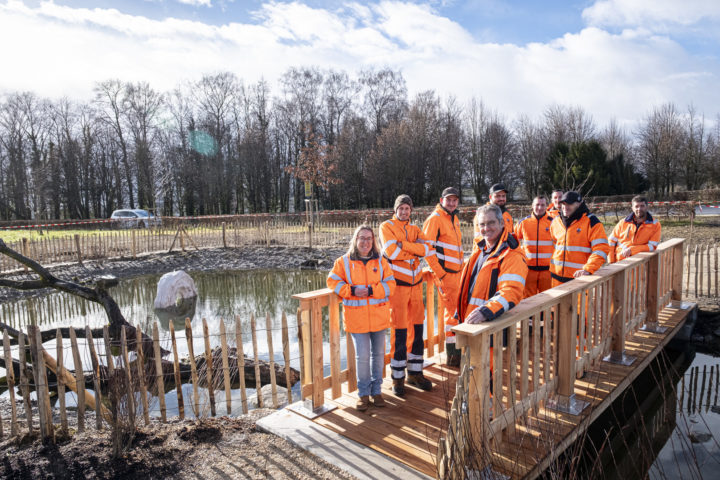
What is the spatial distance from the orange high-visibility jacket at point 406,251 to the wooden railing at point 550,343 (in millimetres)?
1038

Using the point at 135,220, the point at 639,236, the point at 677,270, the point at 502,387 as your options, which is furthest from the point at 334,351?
the point at 135,220

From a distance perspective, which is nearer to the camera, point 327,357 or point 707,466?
point 707,466

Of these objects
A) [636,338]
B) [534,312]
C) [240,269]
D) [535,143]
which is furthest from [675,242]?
[535,143]

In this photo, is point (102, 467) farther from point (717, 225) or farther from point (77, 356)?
point (717, 225)

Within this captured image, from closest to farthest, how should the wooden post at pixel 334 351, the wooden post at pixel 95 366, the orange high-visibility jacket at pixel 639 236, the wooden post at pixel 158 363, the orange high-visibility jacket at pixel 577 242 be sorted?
1. the wooden post at pixel 334 351
2. the wooden post at pixel 95 366
3. the wooden post at pixel 158 363
4. the orange high-visibility jacket at pixel 577 242
5. the orange high-visibility jacket at pixel 639 236

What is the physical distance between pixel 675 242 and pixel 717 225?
52.8ft

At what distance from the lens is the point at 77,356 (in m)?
4.30

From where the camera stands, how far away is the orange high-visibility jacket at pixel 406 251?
14.3 feet

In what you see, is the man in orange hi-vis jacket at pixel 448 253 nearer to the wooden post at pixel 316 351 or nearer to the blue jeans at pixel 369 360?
the blue jeans at pixel 369 360

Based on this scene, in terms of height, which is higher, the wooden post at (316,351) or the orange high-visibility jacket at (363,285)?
the orange high-visibility jacket at (363,285)

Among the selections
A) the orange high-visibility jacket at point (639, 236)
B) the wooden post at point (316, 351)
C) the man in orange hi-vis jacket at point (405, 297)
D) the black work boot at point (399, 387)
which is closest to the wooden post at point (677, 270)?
the orange high-visibility jacket at point (639, 236)

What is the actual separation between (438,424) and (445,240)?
1.87m

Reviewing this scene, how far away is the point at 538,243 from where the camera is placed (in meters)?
5.66

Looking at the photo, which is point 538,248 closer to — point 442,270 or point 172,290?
point 442,270
